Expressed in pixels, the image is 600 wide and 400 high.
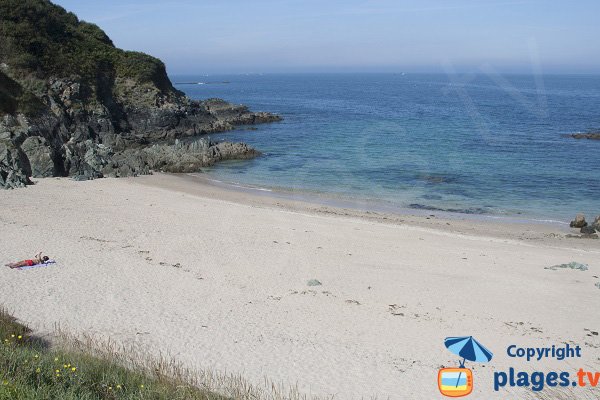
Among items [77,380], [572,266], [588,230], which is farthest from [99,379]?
[588,230]

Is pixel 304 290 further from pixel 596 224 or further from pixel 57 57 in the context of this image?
pixel 57 57

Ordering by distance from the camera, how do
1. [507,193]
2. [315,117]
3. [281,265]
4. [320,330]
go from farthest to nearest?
[315,117] < [507,193] < [281,265] < [320,330]

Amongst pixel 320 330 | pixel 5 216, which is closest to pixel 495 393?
pixel 320 330

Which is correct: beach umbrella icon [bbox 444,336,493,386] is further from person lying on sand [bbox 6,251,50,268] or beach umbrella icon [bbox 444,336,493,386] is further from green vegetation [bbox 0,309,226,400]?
person lying on sand [bbox 6,251,50,268]

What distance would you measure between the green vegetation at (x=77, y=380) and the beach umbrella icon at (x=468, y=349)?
4.87 metres

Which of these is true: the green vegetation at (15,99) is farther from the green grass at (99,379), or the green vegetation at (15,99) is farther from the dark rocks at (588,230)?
the dark rocks at (588,230)

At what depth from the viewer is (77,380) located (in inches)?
244

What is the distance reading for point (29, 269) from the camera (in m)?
13.0

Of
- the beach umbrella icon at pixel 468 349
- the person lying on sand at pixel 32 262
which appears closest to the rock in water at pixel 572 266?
the beach umbrella icon at pixel 468 349

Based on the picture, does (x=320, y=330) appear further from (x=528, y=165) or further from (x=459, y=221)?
(x=528, y=165)

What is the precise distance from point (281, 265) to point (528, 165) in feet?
75.4

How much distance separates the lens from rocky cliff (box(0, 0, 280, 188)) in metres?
28.1

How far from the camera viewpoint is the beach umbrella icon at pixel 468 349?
9.28 meters

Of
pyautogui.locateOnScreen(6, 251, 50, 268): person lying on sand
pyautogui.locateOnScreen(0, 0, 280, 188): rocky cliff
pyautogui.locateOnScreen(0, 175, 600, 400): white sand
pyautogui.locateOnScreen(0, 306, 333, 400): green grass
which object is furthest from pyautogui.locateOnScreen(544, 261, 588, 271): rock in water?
pyautogui.locateOnScreen(0, 0, 280, 188): rocky cliff
